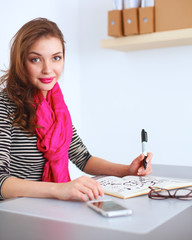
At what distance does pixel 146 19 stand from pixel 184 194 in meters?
1.53

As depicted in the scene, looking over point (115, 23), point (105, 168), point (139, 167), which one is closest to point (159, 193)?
point (139, 167)

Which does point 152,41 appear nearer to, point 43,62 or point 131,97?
point 131,97

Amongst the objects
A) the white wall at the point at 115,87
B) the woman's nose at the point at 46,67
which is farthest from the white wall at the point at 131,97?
the woman's nose at the point at 46,67

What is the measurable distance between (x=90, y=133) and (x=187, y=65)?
94cm

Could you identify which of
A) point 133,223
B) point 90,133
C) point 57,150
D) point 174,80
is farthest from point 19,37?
point 90,133

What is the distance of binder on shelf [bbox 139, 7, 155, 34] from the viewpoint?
238cm

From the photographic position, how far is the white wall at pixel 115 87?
262cm

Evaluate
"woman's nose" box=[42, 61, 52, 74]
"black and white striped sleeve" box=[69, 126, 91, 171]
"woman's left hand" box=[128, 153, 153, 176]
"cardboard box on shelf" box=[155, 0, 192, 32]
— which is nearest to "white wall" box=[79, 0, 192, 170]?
"cardboard box on shelf" box=[155, 0, 192, 32]

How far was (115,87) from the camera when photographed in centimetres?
291

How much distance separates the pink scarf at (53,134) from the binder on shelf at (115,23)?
3.13ft

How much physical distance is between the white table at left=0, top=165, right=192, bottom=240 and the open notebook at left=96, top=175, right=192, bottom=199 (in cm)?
4

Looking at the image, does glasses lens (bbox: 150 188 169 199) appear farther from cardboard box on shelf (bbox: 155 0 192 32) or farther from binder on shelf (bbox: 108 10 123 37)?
binder on shelf (bbox: 108 10 123 37)

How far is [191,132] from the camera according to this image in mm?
2604

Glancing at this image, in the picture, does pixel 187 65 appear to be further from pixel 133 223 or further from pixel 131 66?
pixel 133 223
